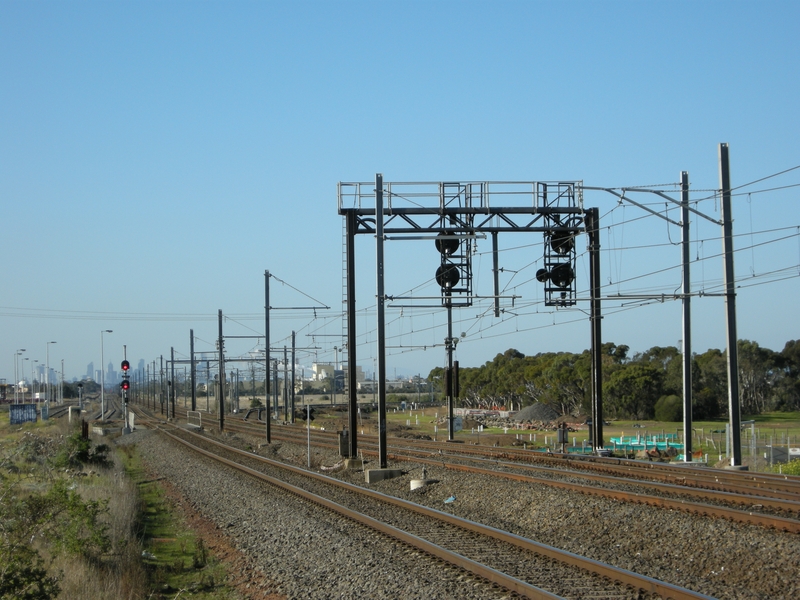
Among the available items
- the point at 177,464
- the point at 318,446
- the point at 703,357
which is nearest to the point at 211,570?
the point at 177,464

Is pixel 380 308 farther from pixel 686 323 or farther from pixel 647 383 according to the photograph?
pixel 647 383

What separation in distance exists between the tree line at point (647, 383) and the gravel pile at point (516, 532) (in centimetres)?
5209

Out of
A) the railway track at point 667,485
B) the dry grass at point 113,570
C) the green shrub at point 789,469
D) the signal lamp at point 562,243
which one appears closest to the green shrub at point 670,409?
the railway track at point 667,485

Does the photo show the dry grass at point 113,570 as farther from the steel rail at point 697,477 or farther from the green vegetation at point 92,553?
the steel rail at point 697,477

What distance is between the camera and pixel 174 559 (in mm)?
14781

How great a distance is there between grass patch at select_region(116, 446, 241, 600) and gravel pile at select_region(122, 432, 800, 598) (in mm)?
656

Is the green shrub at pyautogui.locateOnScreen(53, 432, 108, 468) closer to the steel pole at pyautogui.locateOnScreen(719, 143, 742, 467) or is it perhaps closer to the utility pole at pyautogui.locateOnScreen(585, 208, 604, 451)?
the utility pole at pyautogui.locateOnScreen(585, 208, 604, 451)

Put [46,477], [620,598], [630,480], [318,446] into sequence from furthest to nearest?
1. [318,446]
2. [46,477]
3. [630,480]
4. [620,598]

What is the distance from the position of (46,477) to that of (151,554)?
9191mm

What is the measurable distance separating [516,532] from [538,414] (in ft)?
188

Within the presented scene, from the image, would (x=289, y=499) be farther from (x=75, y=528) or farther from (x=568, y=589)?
(x=568, y=589)

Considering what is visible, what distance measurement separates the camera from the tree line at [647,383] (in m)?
70.7

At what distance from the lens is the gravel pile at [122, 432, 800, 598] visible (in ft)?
34.2

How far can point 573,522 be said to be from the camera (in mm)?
14461
